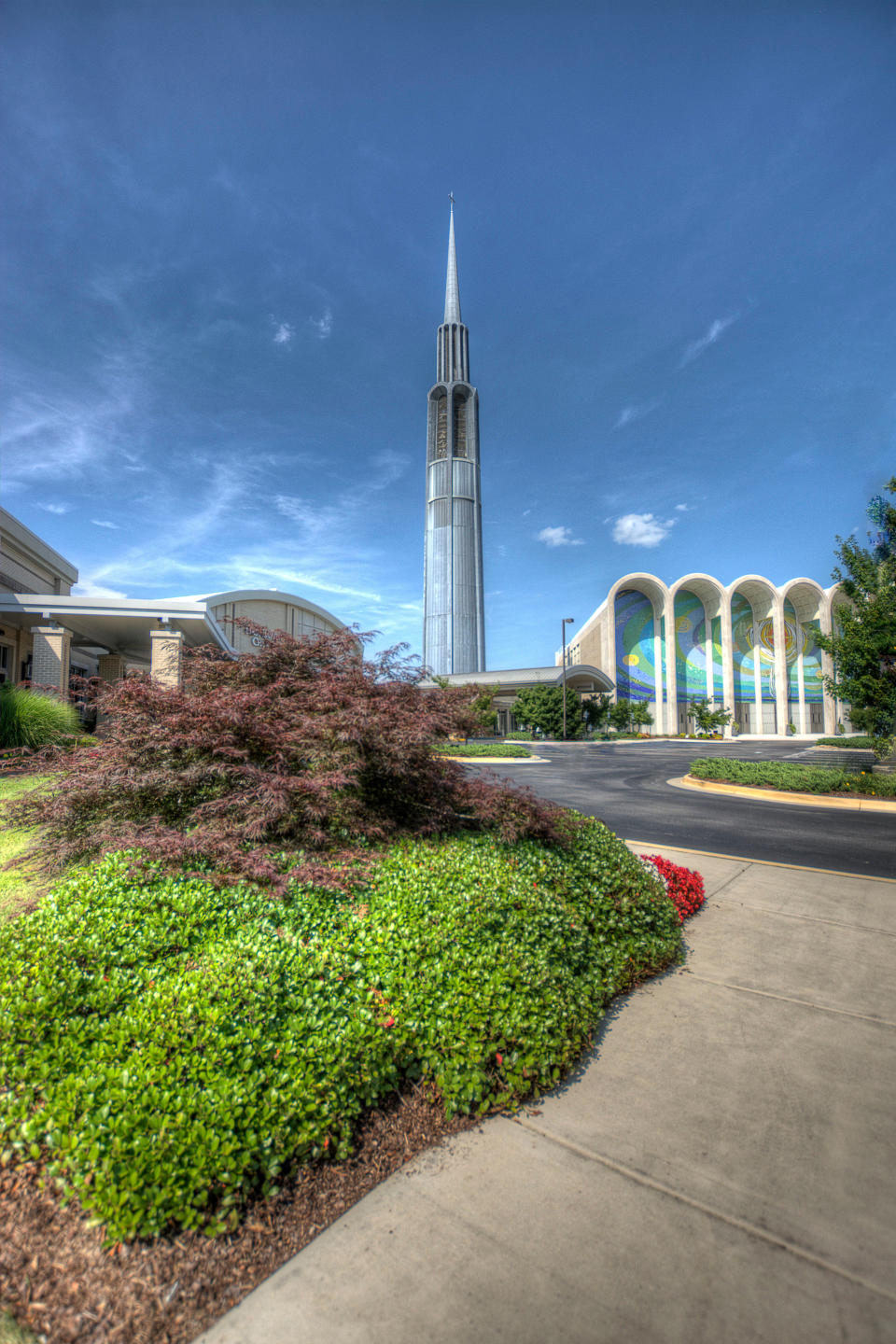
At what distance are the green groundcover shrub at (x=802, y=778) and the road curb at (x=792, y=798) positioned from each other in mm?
260

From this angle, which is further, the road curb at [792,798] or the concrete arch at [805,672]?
the concrete arch at [805,672]

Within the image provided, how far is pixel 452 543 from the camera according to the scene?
261 feet

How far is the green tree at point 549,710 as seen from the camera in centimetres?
4231

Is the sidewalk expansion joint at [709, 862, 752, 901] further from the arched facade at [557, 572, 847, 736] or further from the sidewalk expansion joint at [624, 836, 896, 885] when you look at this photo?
the arched facade at [557, 572, 847, 736]

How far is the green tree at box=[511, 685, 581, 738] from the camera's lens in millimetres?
42312

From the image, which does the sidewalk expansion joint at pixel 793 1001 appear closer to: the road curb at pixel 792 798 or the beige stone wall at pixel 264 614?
the road curb at pixel 792 798

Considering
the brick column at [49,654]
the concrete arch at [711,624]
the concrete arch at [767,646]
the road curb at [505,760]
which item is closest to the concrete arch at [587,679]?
the concrete arch at [711,624]

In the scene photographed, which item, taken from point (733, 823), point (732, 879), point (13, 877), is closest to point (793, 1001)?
point (732, 879)

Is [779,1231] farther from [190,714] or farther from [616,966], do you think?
[190,714]

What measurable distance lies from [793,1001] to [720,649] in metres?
62.7

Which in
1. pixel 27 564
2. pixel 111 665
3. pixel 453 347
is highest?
pixel 453 347

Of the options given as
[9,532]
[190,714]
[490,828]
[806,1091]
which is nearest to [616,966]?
[806,1091]

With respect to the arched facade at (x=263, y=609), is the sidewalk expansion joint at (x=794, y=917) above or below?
below

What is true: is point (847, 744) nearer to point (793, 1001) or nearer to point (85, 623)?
point (793, 1001)
